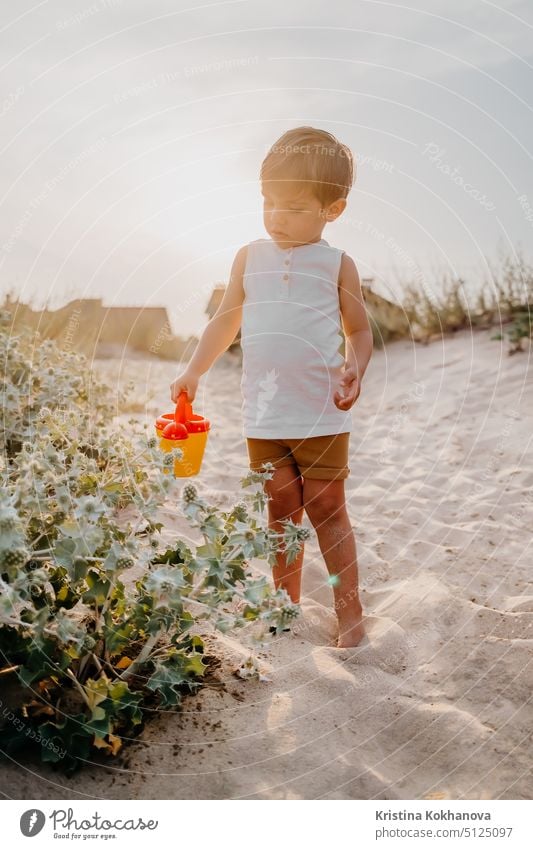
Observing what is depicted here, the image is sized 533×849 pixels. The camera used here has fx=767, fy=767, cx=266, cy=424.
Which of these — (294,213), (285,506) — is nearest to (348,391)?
(285,506)

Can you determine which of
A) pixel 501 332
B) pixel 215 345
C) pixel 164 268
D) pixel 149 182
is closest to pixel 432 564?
pixel 215 345

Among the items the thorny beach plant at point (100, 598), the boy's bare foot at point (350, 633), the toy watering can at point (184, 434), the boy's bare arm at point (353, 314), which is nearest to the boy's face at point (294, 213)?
the boy's bare arm at point (353, 314)

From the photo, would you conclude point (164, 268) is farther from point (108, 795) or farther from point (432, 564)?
point (108, 795)

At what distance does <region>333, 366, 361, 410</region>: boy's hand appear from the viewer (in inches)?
88.2

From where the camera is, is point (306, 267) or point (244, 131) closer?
point (306, 267)

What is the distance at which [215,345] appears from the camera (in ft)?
8.74

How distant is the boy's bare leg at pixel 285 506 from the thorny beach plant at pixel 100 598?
20.1 inches

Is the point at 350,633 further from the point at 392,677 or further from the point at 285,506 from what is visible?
the point at 285,506

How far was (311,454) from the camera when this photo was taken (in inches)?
98.7

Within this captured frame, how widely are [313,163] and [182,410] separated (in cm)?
88

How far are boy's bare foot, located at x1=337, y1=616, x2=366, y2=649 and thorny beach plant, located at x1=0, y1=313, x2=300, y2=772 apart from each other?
21.2 inches

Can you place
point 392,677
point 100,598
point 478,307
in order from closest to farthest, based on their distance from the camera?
point 100,598, point 392,677, point 478,307
